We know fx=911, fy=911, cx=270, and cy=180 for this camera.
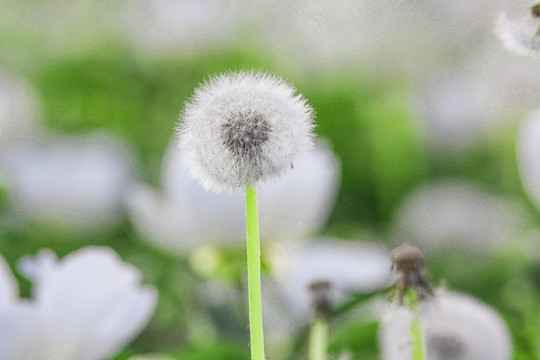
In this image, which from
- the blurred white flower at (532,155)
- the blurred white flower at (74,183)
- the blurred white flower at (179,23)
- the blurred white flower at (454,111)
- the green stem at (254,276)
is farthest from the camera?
the blurred white flower at (179,23)

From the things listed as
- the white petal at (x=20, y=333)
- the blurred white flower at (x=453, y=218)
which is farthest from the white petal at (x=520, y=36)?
the blurred white flower at (x=453, y=218)

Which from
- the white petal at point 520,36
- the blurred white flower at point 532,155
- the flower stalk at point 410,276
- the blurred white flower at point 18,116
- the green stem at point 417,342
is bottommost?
the green stem at point 417,342

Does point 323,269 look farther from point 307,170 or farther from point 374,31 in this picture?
point 374,31

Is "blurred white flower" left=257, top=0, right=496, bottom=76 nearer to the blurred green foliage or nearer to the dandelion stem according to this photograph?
the blurred green foliage

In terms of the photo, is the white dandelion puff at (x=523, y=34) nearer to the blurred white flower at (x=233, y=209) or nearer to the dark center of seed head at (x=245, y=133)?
the dark center of seed head at (x=245, y=133)

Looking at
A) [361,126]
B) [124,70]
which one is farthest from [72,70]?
[361,126]

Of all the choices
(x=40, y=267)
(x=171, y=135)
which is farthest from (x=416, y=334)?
(x=171, y=135)

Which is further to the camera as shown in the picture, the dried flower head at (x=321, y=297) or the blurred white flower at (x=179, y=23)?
the blurred white flower at (x=179, y=23)
